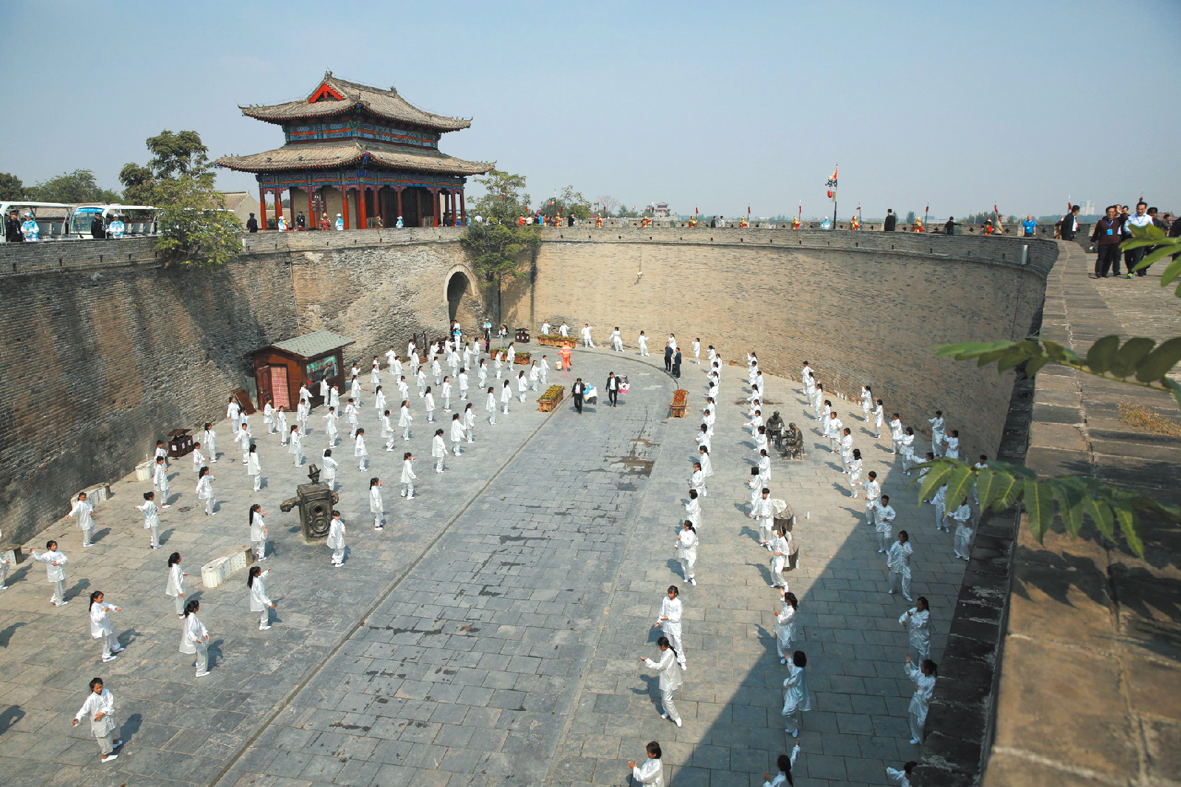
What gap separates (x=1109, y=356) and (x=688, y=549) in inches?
351

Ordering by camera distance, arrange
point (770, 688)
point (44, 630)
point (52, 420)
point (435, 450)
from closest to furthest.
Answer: point (770, 688) < point (44, 630) < point (52, 420) < point (435, 450)

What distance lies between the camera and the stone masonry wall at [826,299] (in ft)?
56.7

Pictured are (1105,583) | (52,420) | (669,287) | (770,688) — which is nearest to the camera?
(1105,583)

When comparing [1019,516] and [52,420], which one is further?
[52,420]

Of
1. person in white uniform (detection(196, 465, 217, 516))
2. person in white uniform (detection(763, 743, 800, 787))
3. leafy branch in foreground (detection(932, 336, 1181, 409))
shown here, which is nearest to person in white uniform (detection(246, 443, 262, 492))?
person in white uniform (detection(196, 465, 217, 516))

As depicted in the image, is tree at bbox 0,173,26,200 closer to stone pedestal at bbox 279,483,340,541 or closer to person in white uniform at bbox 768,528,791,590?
stone pedestal at bbox 279,483,340,541

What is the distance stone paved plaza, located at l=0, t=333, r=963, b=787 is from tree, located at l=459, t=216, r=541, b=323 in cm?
1698

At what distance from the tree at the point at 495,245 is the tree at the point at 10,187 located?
22.6m

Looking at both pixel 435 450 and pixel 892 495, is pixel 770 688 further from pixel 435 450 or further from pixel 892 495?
pixel 435 450

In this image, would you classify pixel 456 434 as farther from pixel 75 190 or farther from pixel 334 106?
pixel 75 190

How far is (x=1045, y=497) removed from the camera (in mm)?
2719

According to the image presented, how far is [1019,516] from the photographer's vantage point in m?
3.93

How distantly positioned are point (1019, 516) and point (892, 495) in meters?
11.6

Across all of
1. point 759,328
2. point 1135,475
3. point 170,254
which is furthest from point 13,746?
point 759,328
